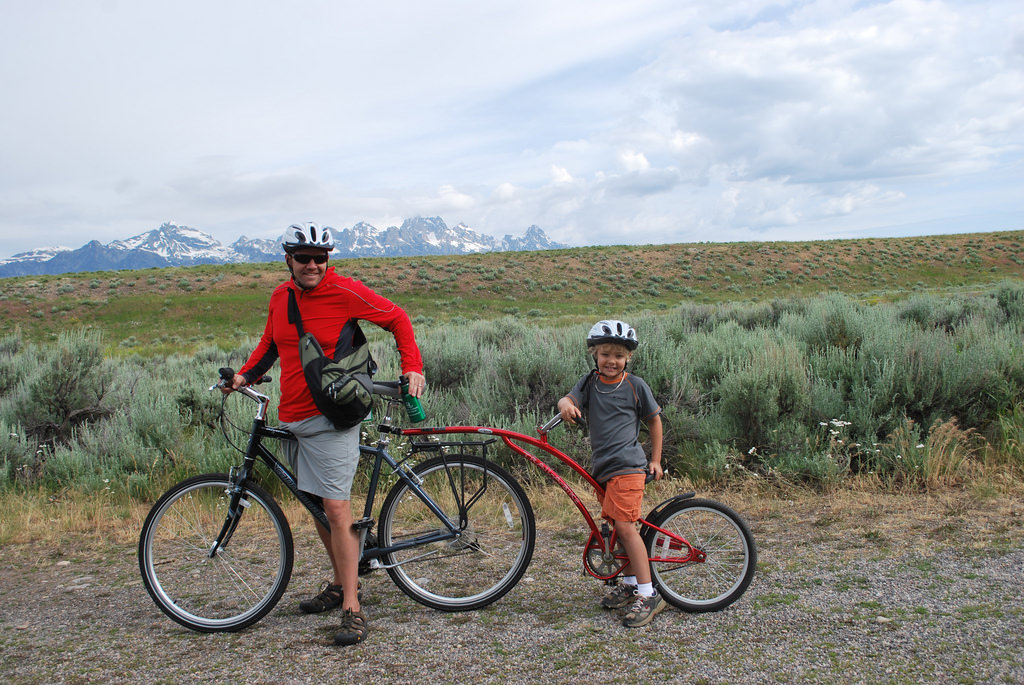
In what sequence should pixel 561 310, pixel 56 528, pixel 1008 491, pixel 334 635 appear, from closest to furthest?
pixel 334 635 < pixel 1008 491 < pixel 56 528 < pixel 561 310

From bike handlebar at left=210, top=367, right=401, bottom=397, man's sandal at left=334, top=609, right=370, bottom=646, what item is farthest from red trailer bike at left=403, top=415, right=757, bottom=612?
Result: man's sandal at left=334, top=609, right=370, bottom=646

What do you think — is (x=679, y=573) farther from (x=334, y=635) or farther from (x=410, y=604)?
(x=334, y=635)

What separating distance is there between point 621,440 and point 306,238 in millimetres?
1934

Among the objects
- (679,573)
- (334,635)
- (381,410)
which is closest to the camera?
(334,635)

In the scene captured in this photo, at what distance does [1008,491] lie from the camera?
5137 mm

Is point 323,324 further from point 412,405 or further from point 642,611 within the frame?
point 642,611

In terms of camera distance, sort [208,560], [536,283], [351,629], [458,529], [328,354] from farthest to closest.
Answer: [536,283], [208,560], [458,529], [328,354], [351,629]

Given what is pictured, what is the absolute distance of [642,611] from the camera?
332 centimetres

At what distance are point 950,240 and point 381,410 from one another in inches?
2850

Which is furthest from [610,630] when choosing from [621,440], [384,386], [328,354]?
[328,354]

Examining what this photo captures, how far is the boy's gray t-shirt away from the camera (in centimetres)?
352

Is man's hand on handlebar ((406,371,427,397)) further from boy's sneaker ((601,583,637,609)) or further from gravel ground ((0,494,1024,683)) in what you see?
boy's sneaker ((601,583,637,609))

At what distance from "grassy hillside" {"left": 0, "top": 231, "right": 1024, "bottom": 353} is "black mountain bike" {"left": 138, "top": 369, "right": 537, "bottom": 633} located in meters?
22.4

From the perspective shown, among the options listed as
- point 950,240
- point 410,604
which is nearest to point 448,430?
point 410,604
